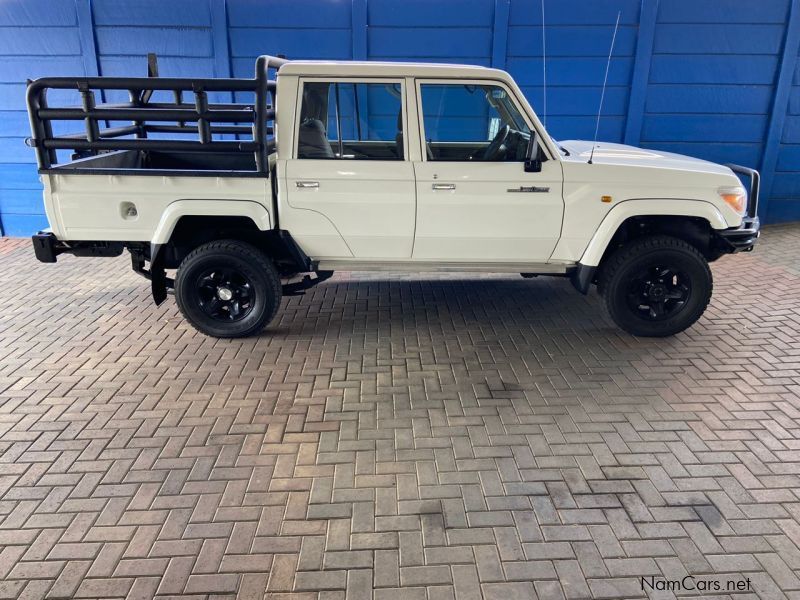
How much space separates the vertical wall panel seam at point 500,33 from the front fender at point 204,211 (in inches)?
178

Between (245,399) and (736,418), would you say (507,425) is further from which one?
(245,399)

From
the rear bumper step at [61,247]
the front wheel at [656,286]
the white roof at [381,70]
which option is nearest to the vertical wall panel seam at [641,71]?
the front wheel at [656,286]

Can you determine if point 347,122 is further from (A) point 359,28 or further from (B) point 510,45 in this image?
(B) point 510,45

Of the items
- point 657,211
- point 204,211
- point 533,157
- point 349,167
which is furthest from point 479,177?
point 204,211

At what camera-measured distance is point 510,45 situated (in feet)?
24.7

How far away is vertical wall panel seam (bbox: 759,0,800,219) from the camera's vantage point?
7.50 m

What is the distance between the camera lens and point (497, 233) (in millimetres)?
4648

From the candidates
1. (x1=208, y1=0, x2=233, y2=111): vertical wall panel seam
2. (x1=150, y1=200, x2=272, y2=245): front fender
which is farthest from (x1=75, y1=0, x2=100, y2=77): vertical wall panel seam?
(x1=150, y1=200, x2=272, y2=245): front fender

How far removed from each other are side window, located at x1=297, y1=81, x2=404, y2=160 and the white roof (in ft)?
0.24

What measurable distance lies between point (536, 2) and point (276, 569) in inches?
286

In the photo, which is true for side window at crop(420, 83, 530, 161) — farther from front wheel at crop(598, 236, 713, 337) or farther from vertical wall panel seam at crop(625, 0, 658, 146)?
vertical wall panel seam at crop(625, 0, 658, 146)

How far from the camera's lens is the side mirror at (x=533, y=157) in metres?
4.43

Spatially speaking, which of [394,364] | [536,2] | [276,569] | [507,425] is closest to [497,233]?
[394,364]

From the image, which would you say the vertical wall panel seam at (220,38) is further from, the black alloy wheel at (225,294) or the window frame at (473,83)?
the window frame at (473,83)
